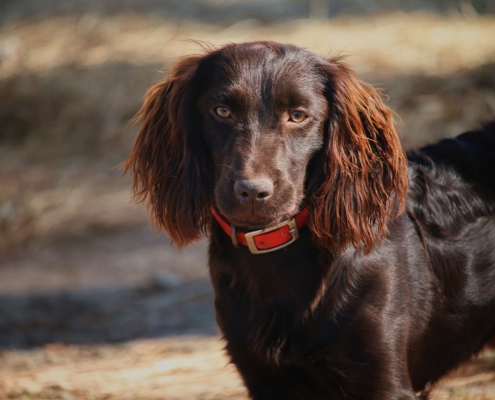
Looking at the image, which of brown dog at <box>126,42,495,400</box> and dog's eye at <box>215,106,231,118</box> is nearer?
brown dog at <box>126,42,495,400</box>

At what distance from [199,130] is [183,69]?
0.30m

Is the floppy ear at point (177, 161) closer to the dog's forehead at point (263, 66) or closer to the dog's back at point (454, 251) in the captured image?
the dog's forehead at point (263, 66)

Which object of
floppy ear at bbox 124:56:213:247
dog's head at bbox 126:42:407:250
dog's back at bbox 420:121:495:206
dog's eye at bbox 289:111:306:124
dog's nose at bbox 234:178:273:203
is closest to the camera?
dog's nose at bbox 234:178:273:203

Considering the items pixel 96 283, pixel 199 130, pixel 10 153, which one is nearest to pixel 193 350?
pixel 96 283

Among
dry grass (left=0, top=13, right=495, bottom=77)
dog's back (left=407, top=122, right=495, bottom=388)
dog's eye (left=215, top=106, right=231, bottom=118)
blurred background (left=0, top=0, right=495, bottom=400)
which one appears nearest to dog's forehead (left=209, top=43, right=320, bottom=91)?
dog's eye (left=215, top=106, right=231, bottom=118)

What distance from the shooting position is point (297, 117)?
99.8 inches

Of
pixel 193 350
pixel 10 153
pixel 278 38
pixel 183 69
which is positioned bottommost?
pixel 193 350

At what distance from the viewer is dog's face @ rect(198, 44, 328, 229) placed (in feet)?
7.68

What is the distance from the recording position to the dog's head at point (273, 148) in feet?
7.88

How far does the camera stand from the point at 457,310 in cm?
274

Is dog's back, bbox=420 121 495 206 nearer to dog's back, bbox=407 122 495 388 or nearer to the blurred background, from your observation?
dog's back, bbox=407 122 495 388

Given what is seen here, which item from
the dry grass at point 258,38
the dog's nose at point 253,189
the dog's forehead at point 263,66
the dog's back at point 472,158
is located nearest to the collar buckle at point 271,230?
the dog's nose at point 253,189

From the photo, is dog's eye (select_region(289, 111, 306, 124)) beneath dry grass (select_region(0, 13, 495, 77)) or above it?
above

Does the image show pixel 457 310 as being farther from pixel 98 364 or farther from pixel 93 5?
pixel 93 5
